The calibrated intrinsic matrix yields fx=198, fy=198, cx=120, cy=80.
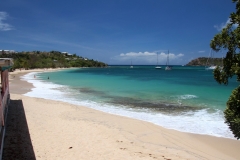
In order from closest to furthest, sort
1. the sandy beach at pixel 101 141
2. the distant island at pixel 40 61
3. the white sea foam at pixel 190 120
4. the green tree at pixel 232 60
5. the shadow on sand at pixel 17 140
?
the green tree at pixel 232 60, the shadow on sand at pixel 17 140, the sandy beach at pixel 101 141, the white sea foam at pixel 190 120, the distant island at pixel 40 61

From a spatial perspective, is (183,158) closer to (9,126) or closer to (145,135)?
(145,135)

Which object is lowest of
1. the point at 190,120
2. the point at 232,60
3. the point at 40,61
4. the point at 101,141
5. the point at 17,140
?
the point at 190,120

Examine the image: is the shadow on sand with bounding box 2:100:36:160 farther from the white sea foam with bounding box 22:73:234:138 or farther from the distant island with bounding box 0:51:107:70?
the distant island with bounding box 0:51:107:70

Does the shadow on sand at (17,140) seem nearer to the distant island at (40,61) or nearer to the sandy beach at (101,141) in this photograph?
the sandy beach at (101,141)

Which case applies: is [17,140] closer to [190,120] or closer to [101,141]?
[101,141]

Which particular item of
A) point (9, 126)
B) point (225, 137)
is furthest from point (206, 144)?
point (9, 126)

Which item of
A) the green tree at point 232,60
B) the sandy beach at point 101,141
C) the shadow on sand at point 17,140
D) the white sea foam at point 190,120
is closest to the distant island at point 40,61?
the shadow on sand at point 17,140

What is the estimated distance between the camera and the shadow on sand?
19.2 ft

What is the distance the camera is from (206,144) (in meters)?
7.73

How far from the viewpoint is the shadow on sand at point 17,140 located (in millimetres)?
5848

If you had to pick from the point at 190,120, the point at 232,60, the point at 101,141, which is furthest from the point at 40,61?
the point at 232,60

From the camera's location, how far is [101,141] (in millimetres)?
7324

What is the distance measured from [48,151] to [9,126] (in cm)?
302

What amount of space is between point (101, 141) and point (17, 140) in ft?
9.61
